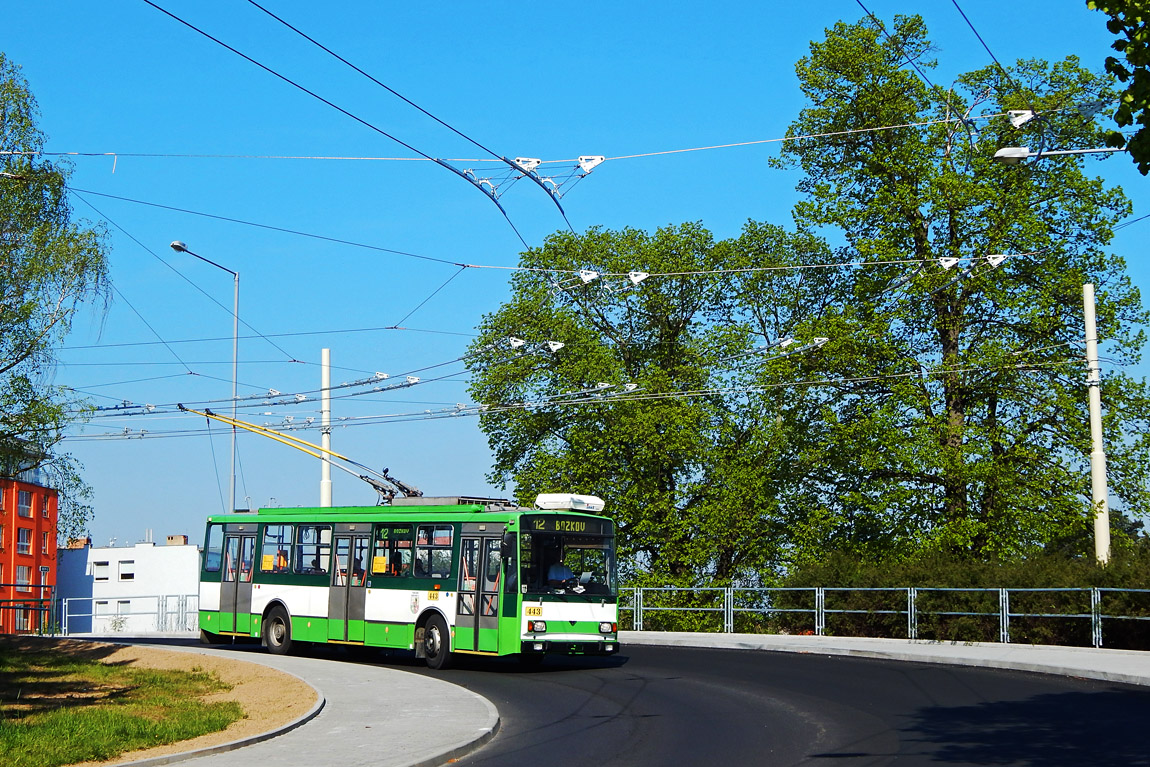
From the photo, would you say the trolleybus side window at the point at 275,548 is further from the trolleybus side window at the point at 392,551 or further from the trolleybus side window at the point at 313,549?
the trolleybus side window at the point at 392,551

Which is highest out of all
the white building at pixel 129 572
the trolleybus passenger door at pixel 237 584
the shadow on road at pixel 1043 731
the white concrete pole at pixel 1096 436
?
the white concrete pole at pixel 1096 436

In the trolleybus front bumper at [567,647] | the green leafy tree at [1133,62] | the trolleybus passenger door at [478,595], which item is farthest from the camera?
the trolleybus passenger door at [478,595]

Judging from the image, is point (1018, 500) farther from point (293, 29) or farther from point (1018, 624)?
point (293, 29)

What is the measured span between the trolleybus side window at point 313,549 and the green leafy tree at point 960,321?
1524 centimetres

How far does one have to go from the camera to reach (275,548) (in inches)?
1070

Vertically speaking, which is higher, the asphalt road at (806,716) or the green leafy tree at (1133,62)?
the green leafy tree at (1133,62)

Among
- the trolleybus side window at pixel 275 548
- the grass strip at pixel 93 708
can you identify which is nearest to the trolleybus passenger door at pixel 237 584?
the trolleybus side window at pixel 275 548

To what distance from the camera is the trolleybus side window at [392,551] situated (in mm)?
23938

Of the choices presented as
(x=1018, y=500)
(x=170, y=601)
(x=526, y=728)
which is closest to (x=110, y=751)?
(x=526, y=728)

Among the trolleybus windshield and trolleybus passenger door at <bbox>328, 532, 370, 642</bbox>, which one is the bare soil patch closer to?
trolleybus passenger door at <bbox>328, 532, 370, 642</bbox>

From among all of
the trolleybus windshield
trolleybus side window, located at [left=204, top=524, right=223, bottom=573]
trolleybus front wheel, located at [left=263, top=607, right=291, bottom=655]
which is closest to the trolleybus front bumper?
the trolleybus windshield

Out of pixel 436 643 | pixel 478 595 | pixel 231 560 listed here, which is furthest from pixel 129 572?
pixel 478 595

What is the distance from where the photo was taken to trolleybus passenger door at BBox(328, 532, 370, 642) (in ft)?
81.4

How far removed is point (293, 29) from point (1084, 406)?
2628cm
